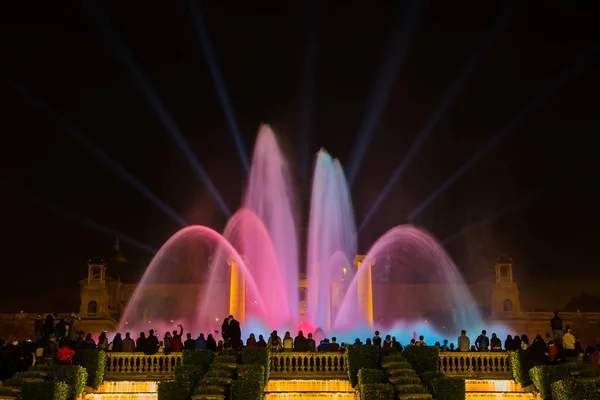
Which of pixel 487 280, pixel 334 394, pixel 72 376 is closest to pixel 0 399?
pixel 72 376

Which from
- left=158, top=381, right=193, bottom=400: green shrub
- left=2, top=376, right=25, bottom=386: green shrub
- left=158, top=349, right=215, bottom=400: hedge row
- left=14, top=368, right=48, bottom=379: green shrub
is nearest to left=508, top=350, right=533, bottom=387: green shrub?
left=158, top=349, right=215, bottom=400: hedge row

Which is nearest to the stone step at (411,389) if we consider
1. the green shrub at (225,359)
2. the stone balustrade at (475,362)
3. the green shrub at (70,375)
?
the green shrub at (225,359)

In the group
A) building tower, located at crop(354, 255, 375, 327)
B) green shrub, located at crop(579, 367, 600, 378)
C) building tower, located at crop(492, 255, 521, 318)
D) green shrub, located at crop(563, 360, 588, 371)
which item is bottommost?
green shrub, located at crop(579, 367, 600, 378)

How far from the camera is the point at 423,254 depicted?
105 meters

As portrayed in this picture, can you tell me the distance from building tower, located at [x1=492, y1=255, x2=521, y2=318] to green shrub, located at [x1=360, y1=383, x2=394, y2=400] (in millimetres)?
75968

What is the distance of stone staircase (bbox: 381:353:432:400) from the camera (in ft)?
69.5

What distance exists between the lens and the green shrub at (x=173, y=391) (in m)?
22.0

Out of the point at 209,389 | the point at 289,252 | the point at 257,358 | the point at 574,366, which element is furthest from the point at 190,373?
the point at 289,252

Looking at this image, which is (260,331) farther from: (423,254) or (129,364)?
(423,254)

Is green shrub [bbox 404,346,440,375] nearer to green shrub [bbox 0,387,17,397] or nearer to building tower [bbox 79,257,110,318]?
green shrub [bbox 0,387,17,397]

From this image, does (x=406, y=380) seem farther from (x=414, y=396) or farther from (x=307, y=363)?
(x=307, y=363)

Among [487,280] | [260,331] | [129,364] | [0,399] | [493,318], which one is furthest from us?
[487,280]

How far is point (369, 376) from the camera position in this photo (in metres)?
24.2

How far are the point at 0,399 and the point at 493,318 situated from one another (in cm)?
7755
